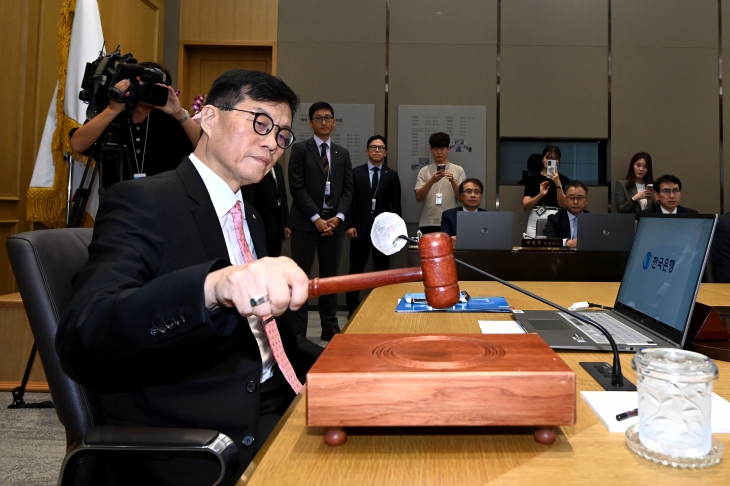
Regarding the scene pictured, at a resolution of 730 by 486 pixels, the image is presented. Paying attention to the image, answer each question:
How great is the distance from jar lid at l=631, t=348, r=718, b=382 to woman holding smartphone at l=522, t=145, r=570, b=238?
443cm

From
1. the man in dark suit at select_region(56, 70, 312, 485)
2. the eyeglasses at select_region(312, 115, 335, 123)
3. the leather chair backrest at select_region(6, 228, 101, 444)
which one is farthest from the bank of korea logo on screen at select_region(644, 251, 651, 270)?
the eyeglasses at select_region(312, 115, 335, 123)

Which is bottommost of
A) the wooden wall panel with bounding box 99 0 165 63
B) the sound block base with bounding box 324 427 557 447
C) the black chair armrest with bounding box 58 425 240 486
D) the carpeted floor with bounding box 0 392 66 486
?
the carpeted floor with bounding box 0 392 66 486

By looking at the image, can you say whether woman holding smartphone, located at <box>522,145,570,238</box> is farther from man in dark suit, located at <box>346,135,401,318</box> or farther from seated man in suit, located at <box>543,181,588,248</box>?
man in dark suit, located at <box>346,135,401,318</box>

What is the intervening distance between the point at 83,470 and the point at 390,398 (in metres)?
0.63

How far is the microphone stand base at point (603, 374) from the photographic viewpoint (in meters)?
0.86

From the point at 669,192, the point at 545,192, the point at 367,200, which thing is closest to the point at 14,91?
the point at 367,200

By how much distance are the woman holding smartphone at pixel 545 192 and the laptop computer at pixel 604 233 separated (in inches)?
75.4

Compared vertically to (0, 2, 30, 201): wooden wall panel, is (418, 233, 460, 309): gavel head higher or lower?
lower

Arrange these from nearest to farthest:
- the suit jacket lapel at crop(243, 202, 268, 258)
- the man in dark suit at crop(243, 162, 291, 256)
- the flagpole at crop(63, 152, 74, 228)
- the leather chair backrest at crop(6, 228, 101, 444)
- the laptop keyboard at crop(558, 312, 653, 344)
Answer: the leather chair backrest at crop(6, 228, 101, 444) < the laptop keyboard at crop(558, 312, 653, 344) < the suit jacket lapel at crop(243, 202, 268, 258) < the flagpole at crop(63, 152, 74, 228) < the man in dark suit at crop(243, 162, 291, 256)

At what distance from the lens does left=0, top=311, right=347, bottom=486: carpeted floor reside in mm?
1880

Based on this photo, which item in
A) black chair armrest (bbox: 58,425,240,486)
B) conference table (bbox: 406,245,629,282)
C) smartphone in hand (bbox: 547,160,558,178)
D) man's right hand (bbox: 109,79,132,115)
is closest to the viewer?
black chair armrest (bbox: 58,425,240,486)

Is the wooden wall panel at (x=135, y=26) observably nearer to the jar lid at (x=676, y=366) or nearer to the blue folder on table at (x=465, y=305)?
the blue folder on table at (x=465, y=305)

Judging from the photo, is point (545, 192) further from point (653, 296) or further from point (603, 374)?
point (603, 374)

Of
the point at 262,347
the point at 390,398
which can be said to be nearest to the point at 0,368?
the point at 262,347
